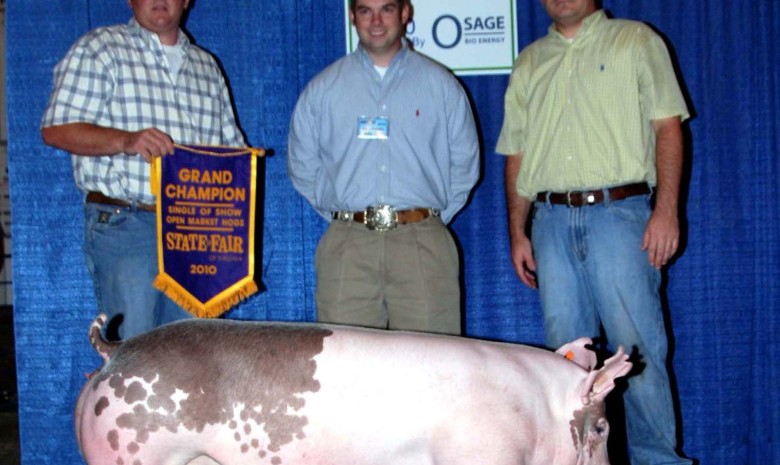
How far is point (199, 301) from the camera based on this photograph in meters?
2.76

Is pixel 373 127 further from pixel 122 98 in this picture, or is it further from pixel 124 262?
pixel 124 262

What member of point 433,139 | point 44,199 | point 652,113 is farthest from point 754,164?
point 44,199

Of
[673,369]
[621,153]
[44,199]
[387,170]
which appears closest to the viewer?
[621,153]

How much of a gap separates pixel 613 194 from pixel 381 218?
0.83 meters

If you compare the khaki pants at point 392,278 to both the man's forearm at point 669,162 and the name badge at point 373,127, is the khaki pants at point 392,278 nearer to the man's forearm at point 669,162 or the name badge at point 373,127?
the name badge at point 373,127

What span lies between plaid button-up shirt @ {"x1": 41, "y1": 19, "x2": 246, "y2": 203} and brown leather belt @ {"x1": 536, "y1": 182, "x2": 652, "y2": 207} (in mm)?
1360

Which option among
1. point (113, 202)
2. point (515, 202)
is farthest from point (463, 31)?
point (113, 202)

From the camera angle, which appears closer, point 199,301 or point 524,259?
point 199,301

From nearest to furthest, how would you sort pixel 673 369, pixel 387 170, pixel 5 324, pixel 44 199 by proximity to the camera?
pixel 387 170, pixel 44 199, pixel 673 369, pixel 5 324

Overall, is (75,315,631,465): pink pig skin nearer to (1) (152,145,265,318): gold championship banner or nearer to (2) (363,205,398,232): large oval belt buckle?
(1) (152,145,265,318): gold championship banner

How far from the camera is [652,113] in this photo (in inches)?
111

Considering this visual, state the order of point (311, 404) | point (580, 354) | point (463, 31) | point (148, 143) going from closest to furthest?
point (311, 404)
point (580, 354)
point (148, 143)
point (463, 31)

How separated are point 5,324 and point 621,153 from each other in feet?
22.8

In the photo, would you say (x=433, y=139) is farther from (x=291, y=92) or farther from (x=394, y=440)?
(x=394, y=440)
